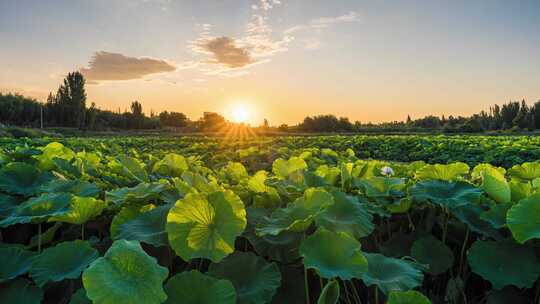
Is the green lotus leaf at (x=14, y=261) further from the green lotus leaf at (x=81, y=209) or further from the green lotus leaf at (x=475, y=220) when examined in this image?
the green lotus leaf at (x=475, y=220)

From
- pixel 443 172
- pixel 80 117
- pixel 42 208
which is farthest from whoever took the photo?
pixel 80 117

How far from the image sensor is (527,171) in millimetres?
1848

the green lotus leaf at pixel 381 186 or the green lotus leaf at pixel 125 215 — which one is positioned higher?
the green lotus leaf at pixel 381 186

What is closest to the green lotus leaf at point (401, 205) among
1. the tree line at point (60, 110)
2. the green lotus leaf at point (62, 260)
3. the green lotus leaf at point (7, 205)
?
the green lotus leaf at point (62, 260)

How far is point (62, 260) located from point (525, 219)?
49.9 inches

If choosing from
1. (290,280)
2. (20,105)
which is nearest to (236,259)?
(290,280)

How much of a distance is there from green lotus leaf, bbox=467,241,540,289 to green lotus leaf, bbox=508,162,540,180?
0.81 meters

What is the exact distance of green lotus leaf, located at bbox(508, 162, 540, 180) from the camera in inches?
71.0

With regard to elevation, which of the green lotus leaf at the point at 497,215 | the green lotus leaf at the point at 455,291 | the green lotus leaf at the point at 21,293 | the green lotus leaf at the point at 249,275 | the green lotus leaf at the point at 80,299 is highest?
the green lotus leaf at the point at 497,215

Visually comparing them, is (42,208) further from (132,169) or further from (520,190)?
(520,190)

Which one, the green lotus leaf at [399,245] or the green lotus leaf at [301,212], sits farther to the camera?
the green lotus leaf at [399,245]

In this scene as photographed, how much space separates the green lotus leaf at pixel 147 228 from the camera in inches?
41.1

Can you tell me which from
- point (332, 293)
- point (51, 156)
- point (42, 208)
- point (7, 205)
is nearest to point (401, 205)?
point (332, 293)

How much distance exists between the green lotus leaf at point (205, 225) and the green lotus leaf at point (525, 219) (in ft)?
2.46
